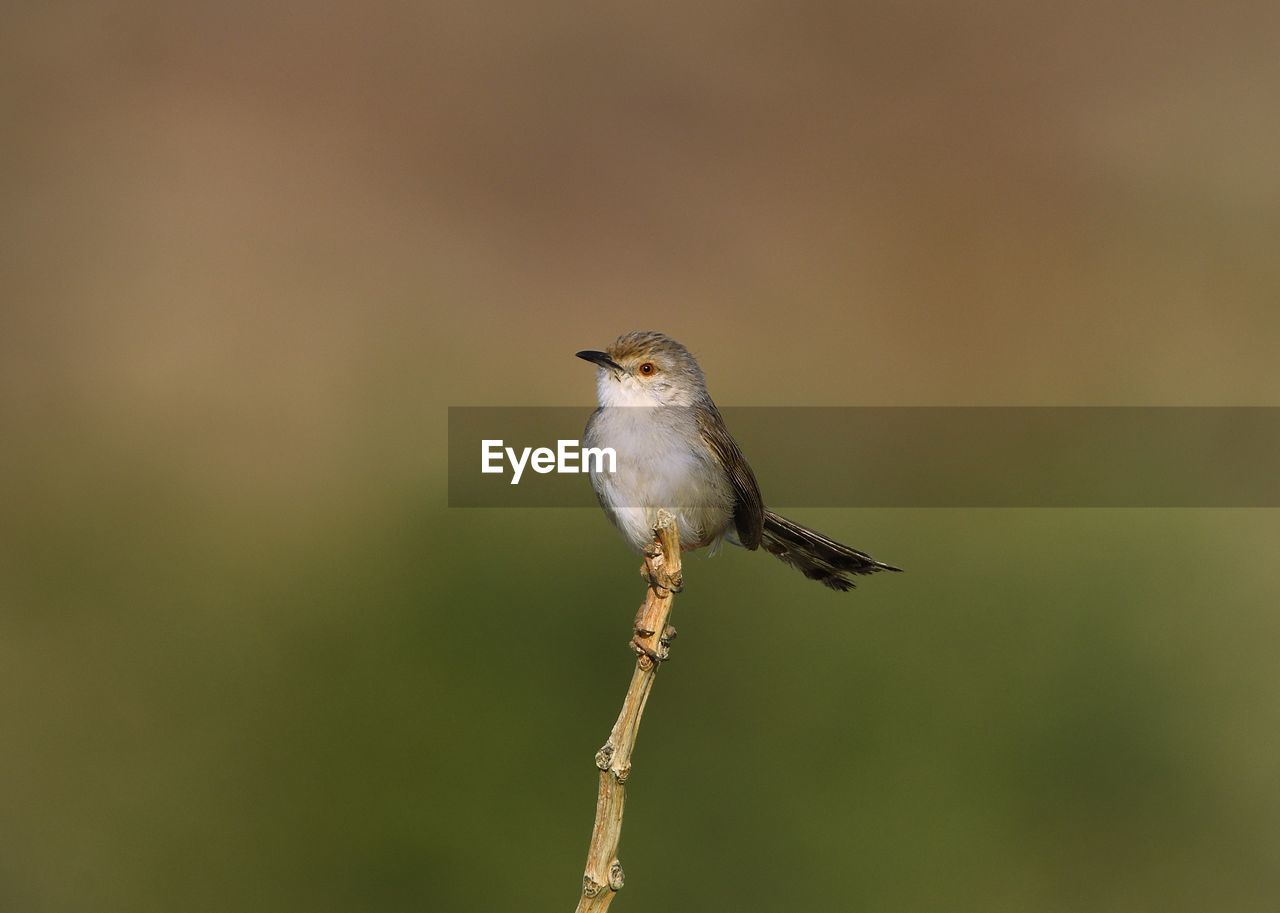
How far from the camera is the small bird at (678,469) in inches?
169

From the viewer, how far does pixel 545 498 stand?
9500 millimetres

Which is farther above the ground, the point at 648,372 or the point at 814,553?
the point at 648,372

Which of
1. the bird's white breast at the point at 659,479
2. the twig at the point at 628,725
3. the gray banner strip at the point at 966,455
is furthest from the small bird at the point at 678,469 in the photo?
the gray banner strip at the point at 966,455

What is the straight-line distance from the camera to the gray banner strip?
9703 millimetres

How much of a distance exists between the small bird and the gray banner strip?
405 centimetres

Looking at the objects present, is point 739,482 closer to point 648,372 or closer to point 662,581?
point 648,372

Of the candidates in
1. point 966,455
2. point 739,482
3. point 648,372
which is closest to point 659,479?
point 739,482

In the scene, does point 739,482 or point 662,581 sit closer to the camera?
point 662,581

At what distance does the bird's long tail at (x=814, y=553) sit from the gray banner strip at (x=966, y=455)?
157 inches

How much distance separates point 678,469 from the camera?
14.1 feet

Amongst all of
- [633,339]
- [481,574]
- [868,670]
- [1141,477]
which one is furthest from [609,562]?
[1141,477]

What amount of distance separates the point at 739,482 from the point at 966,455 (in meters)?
7.73

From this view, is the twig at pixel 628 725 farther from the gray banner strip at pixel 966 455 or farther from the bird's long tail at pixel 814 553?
the gray banner strip at pixel 966 455

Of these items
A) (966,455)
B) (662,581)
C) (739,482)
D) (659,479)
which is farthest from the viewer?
(966,455)
